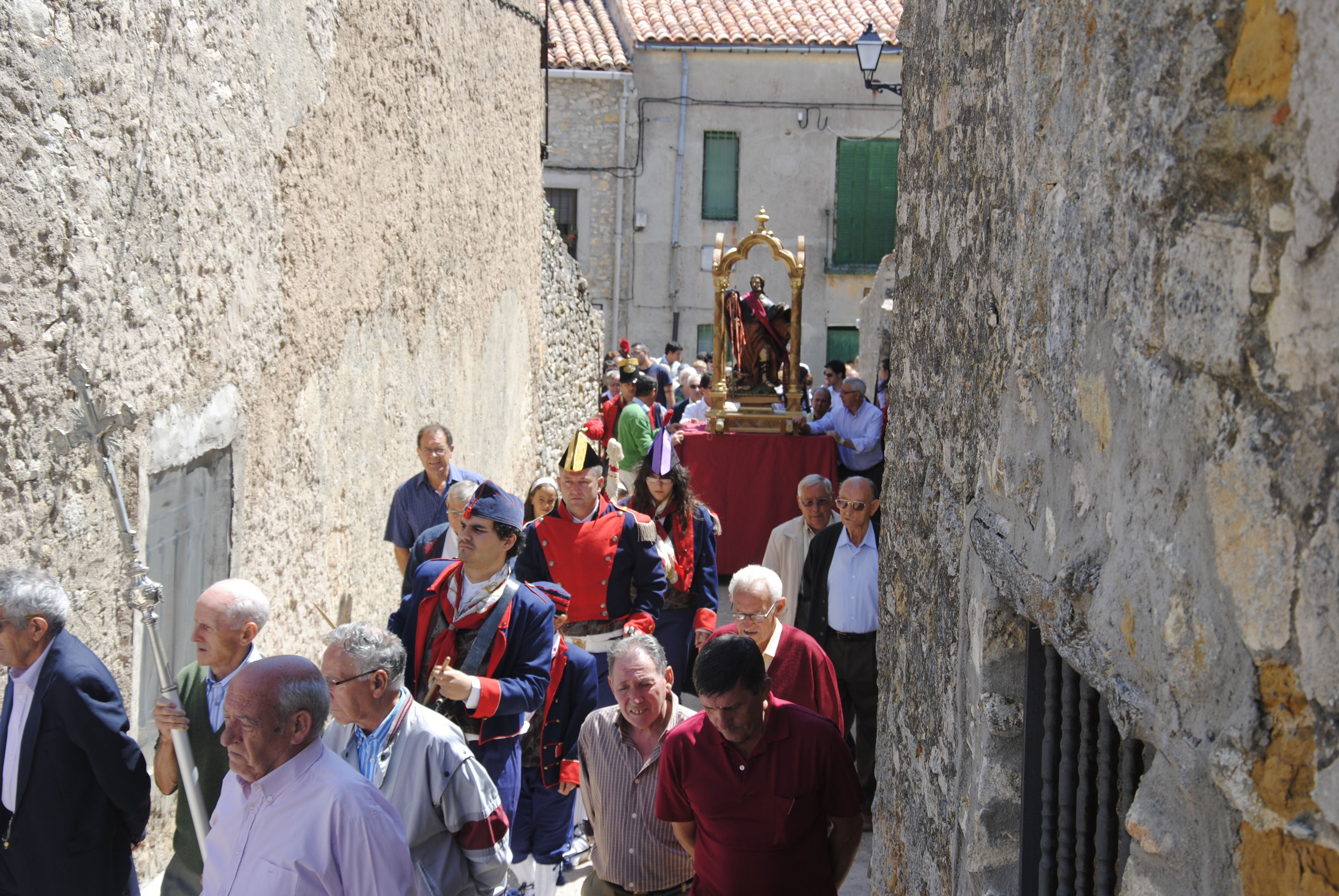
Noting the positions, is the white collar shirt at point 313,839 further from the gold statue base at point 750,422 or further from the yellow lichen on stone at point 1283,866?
the gold statue base at point 750,422

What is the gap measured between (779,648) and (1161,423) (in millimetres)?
2527

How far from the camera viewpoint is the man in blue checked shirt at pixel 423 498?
235 inches

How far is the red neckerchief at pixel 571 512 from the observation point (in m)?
5.01

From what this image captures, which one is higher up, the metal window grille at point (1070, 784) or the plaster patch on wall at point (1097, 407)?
the plaster patch on wall at point (1097, 407)

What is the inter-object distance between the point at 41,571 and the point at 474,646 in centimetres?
123

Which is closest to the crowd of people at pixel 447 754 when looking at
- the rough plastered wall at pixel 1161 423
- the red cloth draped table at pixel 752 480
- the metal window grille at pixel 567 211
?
the rough plastered wall at pixel 1161 423

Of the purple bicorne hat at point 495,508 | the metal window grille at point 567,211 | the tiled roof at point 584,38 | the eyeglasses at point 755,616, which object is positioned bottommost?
the eyeglasses at point 755,616

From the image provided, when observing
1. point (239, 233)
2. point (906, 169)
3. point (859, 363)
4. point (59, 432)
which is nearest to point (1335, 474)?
point (906, 169)

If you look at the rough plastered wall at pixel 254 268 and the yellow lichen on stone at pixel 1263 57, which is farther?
the rough plastered wall at pixel 254 268

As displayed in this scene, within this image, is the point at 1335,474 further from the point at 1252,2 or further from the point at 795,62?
the point at 795,62

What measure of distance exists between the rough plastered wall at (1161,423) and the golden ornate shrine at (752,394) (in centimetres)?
694

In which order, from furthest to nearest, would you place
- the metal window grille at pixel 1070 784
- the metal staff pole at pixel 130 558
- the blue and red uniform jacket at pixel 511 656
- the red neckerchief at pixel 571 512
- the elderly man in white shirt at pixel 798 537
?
the elderly man in white shirt at pixel 798 537, the red neckerchief at pixel 571 512, the blue and red uniform jacket at pixel 511 656, the metal staff pole at pixel 130 558, the metal window grille at pixel 1070 784

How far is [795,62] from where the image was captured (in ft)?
62.6

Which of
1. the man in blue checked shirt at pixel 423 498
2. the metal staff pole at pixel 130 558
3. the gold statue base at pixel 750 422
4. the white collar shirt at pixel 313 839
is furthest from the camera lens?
the gold statue base at pixel 750 422
